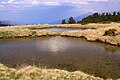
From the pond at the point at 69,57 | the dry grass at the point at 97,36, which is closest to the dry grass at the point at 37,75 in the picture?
the pond at the point at 69,57

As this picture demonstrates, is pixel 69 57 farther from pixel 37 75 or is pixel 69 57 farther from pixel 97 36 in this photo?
pixel 97 36

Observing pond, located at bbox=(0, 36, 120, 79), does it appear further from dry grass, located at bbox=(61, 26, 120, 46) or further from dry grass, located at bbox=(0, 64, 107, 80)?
dry grass, located at bbox=(0, 64, 107, 80)

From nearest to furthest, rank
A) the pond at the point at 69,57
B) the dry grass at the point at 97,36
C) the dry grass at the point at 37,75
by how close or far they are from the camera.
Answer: the dry grass at the point at 37,75 → the pond at the point at 69,57 → the dry grass at the point at 97,36

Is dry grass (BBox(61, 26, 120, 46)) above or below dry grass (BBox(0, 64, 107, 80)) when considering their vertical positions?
above

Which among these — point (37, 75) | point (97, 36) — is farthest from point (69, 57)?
point (97, 36)

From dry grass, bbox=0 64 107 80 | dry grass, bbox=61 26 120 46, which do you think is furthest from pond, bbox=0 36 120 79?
dry grass, bbox=0 64 107 80

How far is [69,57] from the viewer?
130 ft

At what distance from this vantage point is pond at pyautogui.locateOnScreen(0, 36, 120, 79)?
33500 mm

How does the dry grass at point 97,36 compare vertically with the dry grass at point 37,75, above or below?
above

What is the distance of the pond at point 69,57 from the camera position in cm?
3350

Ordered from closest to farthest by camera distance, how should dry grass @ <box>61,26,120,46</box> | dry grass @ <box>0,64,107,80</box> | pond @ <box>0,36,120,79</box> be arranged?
dry grass @ <box>0,64,107,80</box> < pond @ <box>0,36,120,79</box> < dry grass @ <box>61,26,120,46</box>

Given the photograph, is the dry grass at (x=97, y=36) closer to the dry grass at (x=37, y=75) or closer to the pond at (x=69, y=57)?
the pond at (x=69, y=57)

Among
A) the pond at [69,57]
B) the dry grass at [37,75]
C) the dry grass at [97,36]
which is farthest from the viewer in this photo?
the dry grass at [97,36]

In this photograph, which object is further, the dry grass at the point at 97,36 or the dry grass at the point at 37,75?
the dry grass at the point at 97,36
